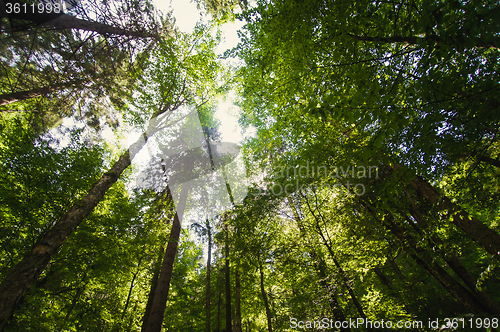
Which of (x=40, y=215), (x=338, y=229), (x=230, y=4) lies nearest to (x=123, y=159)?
(x=40, y=215)

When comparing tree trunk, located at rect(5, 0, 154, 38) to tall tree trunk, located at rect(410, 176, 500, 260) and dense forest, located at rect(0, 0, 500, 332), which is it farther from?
tall tree trunk, located at rect(410, 176, 500, 260)

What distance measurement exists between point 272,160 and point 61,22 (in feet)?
26.5

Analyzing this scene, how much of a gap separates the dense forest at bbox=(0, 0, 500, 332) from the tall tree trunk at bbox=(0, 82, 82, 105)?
0.10 ft

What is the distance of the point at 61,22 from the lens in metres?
4.14

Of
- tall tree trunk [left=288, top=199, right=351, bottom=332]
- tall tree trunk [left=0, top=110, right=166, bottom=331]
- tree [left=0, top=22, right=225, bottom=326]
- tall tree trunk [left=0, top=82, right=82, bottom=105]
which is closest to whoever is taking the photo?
tall tree trunk [left=0, top=110, right=166, bottom=331]

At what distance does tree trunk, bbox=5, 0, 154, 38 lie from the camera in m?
3.73

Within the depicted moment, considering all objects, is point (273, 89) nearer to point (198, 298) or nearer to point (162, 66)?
point (162, 66)

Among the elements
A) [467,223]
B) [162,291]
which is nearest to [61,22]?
[162,291]

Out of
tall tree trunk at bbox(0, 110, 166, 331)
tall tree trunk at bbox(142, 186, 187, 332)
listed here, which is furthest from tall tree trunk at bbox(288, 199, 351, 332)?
tall tree trunk at bbox(0, 110, 166, 331)

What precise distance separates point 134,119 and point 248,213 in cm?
656

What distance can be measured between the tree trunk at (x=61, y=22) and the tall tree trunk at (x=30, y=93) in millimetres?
1761

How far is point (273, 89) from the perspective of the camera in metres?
6.19

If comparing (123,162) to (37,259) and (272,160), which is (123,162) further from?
(272,160)

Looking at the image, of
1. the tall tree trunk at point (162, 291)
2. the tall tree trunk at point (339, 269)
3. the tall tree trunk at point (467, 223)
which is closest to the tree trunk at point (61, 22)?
the tall tree trunk at point (162, 291)
